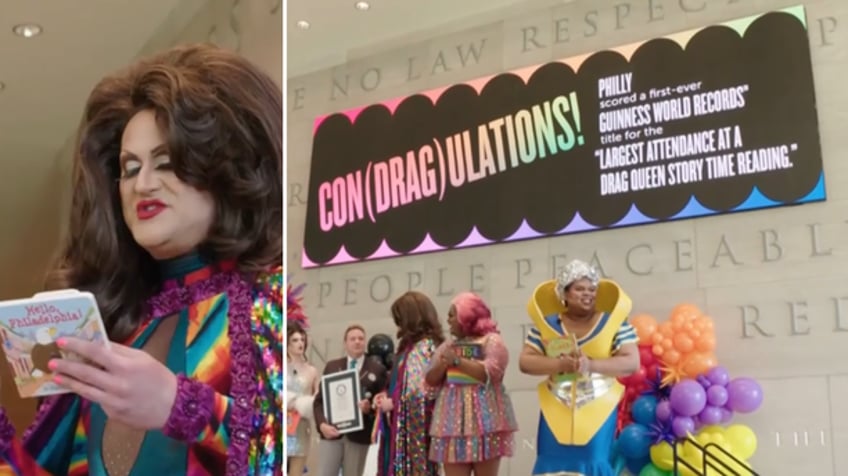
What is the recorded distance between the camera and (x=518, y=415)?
6.36m

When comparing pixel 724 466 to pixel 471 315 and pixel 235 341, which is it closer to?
pixel 471 315

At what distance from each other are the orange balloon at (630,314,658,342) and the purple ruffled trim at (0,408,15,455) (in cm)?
475

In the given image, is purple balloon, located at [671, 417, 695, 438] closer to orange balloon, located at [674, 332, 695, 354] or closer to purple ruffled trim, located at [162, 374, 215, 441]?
orange balloon, located at [674, 332, 695, 354]

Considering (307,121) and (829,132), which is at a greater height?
(307,121)

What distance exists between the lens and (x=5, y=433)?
3.35ft

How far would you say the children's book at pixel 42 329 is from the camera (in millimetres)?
966

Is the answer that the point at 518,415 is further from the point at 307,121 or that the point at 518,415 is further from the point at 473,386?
the point at 307,121

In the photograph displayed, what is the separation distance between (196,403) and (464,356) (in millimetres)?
3646

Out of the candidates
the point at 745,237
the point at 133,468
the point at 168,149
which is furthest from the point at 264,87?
the point at 745,237

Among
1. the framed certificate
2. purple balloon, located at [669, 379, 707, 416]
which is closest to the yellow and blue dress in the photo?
purple balloon, located at [669, 379, 707, 416]

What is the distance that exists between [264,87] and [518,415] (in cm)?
539

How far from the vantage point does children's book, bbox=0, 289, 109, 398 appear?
966 millimetres

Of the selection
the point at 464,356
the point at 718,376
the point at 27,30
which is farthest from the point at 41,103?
the point at 718,376

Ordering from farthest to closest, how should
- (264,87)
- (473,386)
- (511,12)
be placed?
(511,12) → (473,386) → (264,87)
